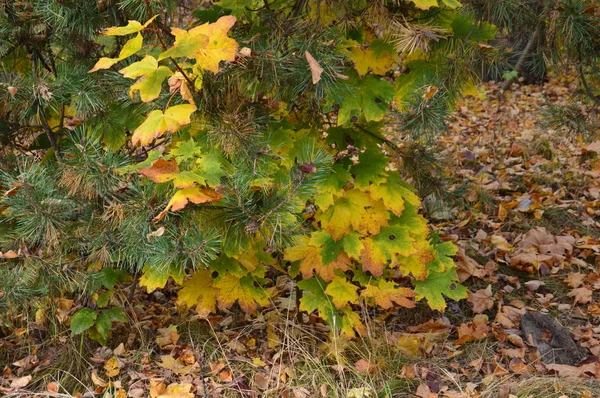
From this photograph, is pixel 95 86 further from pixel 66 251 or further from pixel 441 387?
pixel 441 387

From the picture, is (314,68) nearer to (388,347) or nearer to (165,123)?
(165,123)

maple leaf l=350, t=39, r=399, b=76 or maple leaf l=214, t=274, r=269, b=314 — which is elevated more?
maple leaf l=350, t=39, r=399, b=76

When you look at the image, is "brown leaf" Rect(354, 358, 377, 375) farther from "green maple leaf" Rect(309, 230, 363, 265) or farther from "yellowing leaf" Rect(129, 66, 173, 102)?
"yellowing leaf" Rect(129, 66, 173, 102)

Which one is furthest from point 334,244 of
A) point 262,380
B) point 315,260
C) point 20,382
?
point 20,382

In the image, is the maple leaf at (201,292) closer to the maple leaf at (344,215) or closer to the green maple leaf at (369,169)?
the maple leaf at (344,215)

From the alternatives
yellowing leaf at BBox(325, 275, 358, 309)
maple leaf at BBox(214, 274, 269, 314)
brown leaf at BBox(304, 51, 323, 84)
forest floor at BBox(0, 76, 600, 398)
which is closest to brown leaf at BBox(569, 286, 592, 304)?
forest floor at BBox(0, 76, 600, 398)

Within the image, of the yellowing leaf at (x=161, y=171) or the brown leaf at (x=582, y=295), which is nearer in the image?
the yellowing leaf at (x=161, y=171)

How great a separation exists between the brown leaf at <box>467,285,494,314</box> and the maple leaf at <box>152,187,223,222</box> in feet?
6.74

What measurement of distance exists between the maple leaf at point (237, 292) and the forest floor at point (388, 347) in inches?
9.3

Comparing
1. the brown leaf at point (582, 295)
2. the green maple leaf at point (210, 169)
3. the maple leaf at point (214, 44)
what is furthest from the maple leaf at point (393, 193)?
the brown leaf at point (582, 295)

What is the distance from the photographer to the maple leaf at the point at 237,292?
3137 mm

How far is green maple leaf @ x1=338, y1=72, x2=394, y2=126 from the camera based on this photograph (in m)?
2.73

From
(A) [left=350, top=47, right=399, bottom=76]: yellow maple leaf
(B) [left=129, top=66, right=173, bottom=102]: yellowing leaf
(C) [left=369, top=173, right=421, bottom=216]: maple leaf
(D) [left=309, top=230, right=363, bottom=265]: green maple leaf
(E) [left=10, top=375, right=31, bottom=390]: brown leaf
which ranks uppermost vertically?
(B) [left=129, top=66, right=173, bottom=102]: yellowing leaf

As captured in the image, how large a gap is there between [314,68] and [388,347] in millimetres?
1550
